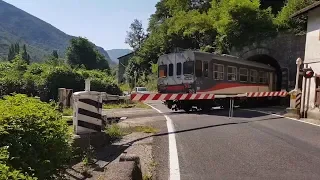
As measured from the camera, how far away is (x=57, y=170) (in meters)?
3.35

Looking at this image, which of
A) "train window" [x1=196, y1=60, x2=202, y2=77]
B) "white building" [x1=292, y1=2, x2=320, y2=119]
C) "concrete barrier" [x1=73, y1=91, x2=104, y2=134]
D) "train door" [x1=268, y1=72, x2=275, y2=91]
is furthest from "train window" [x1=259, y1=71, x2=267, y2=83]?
"concrete barrier" [x1=73, y1=91, x2=104, y2=134]

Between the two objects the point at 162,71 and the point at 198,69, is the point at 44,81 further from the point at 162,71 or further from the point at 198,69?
the point at 198,69

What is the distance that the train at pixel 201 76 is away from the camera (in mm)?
16688

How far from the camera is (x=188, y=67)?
16828 millimetres

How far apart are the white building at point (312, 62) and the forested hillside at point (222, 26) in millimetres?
5452

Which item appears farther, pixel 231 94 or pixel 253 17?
pixel 253 17

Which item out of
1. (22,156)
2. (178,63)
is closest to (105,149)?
(22,156)

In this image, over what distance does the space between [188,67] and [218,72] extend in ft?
6.85

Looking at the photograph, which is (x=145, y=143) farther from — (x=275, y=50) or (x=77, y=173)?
(x=275, y=50)

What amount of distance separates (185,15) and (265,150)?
37.0 m

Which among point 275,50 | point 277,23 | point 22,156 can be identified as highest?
point 277,23

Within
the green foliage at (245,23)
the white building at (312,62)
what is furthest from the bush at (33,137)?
the green foliage at (245,23)

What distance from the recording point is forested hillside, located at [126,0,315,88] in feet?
87.2

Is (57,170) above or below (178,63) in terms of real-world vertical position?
below
